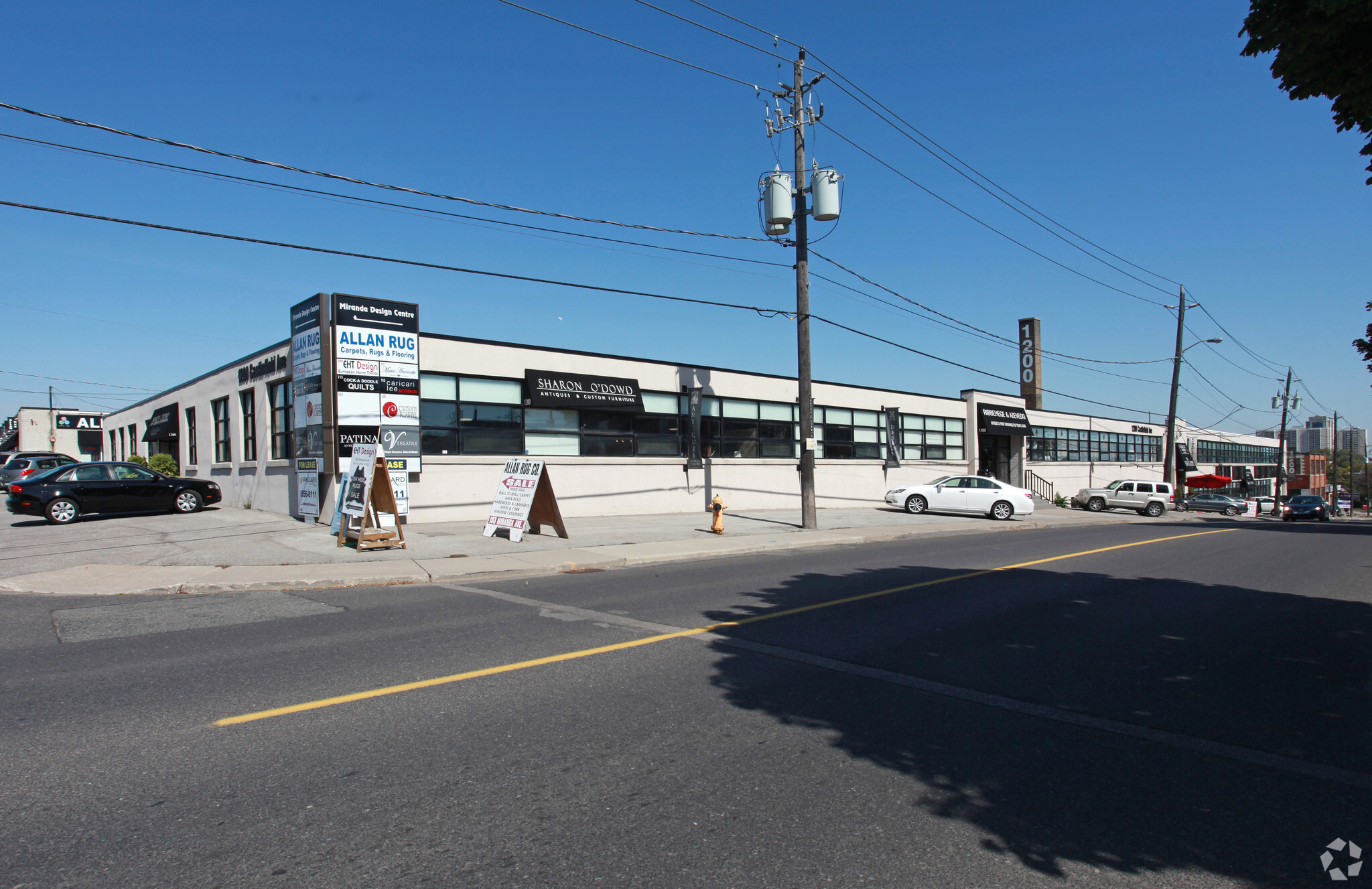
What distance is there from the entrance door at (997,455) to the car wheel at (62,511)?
1456 inches

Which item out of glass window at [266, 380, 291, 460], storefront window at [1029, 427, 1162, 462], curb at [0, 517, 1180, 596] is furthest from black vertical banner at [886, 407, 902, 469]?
glass window at [266, 380, 291, 460]

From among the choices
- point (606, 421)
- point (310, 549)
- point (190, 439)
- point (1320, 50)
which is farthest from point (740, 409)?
point (1320, 50)

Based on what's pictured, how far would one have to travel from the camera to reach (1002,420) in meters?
38.9

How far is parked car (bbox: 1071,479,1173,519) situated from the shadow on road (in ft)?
96.6

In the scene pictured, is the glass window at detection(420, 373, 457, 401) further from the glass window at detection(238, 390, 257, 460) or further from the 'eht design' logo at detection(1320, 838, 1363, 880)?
the 'eht design' logo at detection(1320, 838, 1363, 880)

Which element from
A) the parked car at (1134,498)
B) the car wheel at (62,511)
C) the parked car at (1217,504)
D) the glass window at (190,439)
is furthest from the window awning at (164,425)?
the parked car at (1217,504)

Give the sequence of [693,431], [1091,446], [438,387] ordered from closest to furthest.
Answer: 1. [438,387]
2. [693,431]
3. [1091,446]

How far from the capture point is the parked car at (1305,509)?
41.4m

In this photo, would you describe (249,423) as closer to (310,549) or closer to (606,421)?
(606,421)

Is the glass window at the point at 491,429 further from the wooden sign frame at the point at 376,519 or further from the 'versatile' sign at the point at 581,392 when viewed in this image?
the wooden sign frame at the point at 376,519

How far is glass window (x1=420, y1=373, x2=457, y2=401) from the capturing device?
62.8 ft

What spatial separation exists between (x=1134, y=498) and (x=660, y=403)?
25.4m

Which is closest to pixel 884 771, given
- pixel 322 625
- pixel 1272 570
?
pixel 322 625

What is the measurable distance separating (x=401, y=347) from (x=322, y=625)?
38.3 ft
